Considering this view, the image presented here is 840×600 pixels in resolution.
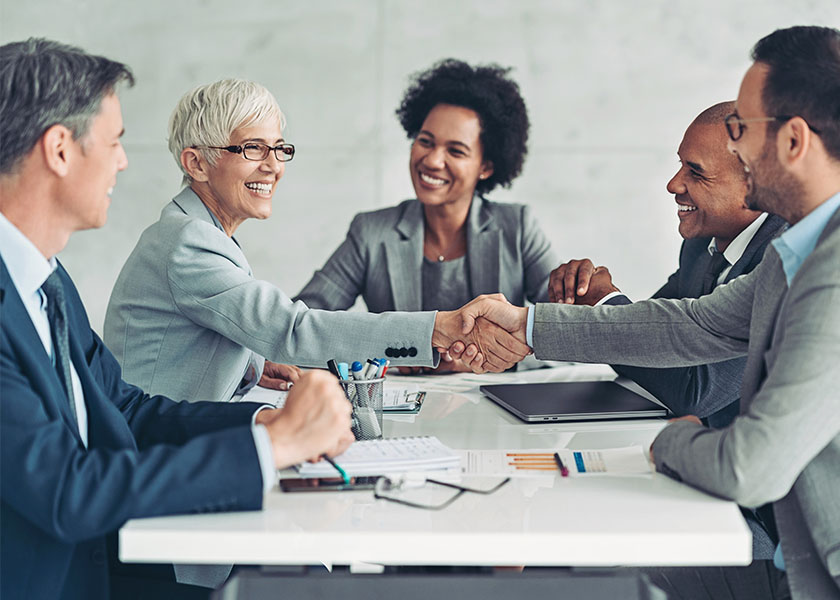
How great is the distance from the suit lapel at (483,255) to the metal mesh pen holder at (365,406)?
5.34 feet

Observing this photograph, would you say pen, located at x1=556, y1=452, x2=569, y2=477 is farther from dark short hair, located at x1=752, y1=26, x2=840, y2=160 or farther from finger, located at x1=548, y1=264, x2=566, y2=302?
finger, located at x1=548, y1=264, x2=566, y2=302

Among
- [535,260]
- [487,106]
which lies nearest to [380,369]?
[535,260]

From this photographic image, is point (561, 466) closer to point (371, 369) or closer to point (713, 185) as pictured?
point (371, 369)

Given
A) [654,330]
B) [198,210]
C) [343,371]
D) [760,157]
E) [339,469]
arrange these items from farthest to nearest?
1. [198,210]
2. [654,330]
3. [343,371]
4. [760,157]
5. [339,469]

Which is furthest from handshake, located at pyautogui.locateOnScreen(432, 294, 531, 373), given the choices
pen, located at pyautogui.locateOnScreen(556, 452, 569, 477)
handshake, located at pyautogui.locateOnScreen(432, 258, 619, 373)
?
pen, located at pyautogui.locateOnScreen(556, 452, 569, 477)

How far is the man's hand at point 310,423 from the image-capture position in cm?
130

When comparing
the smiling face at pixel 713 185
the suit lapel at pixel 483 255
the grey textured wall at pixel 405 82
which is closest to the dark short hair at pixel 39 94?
the smiling face at pixel 713 185

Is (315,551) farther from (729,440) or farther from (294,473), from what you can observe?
(729,440)

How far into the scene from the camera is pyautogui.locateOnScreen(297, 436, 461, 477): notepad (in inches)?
56.2

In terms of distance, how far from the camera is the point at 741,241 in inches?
90.1

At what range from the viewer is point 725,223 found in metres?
2.40

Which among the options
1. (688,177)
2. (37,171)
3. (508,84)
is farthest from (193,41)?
(37,171)

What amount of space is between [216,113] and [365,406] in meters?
0.96

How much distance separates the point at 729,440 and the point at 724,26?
389cm
